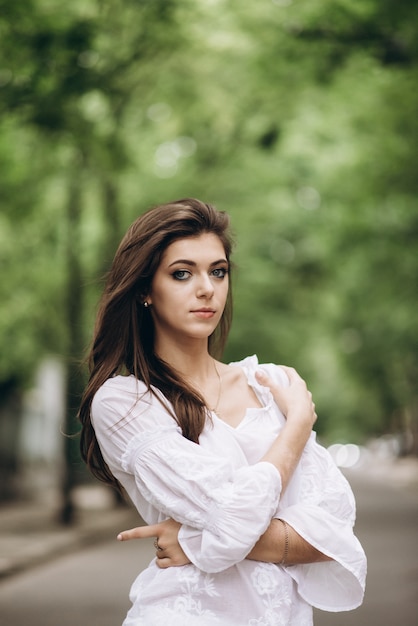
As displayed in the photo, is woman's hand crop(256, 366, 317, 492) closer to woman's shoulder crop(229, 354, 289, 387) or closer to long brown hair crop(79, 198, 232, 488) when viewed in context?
woman's shoulder crop(229, 354, 289, 387)

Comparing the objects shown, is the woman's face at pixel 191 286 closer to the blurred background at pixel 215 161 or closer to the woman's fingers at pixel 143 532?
the woman's fingers at pixel 143 532

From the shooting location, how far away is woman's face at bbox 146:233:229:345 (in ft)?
8.29

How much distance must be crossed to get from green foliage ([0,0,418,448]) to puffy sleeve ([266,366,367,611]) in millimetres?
8088

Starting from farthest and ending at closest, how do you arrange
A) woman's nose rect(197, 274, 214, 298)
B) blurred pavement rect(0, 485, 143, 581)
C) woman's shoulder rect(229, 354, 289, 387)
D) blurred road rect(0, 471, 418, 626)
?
blurred pavement rect(0, 485, 143, 581) < blurred road rect(0, 471, 418, 626) < woman's shoulder rect(229, 354, 289, 387) < woman's nose rect(197, 274, 214, 298)

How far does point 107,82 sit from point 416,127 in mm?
6669

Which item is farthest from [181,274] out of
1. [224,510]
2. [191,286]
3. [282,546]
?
[282,546]

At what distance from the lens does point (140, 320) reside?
8.76ft

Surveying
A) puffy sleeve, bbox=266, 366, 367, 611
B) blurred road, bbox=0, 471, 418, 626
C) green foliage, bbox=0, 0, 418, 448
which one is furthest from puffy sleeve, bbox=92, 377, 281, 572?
green foliage, bbox=0, 0, 418, 448

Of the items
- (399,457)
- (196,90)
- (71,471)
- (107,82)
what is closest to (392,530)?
(71,471)

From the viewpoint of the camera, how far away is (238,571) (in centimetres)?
240

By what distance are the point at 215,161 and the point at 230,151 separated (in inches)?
15.4

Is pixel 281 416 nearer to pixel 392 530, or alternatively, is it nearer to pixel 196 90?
pixel 196 90

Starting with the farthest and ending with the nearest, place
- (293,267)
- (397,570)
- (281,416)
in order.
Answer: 1. (293,267)
2. (397,570)
3. (281,416)

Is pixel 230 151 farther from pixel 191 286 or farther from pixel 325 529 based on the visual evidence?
pixel 325 529
